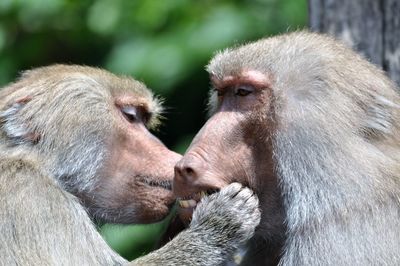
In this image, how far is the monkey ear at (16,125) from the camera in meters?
5.66

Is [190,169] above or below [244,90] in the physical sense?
below

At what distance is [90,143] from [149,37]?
3.14 meters

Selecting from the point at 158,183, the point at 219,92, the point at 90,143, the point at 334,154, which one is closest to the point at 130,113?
the point at 90,143

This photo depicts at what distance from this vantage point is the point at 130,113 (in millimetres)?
6027

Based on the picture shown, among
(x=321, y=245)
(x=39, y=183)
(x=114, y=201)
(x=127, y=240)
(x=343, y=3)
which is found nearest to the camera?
(x=321, y=245)

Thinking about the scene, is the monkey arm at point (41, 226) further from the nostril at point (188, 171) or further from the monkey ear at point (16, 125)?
the nostril at point (188, 171)

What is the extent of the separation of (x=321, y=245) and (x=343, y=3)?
2041mm

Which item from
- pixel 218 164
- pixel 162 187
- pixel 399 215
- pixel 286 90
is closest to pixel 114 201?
pixel 162 187

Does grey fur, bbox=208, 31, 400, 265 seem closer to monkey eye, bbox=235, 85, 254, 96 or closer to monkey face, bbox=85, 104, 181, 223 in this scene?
monkey eye, bbox=235, 85, 254, 96

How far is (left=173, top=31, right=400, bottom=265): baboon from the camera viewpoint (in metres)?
5.02

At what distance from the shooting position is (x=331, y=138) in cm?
514

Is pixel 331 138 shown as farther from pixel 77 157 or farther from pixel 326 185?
pixel 77 157

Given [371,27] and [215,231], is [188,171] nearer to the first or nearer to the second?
[215,231]

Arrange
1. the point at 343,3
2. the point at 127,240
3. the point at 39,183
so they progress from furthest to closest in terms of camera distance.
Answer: the point at 127,240, the point at 343,3, the point at 39,183
